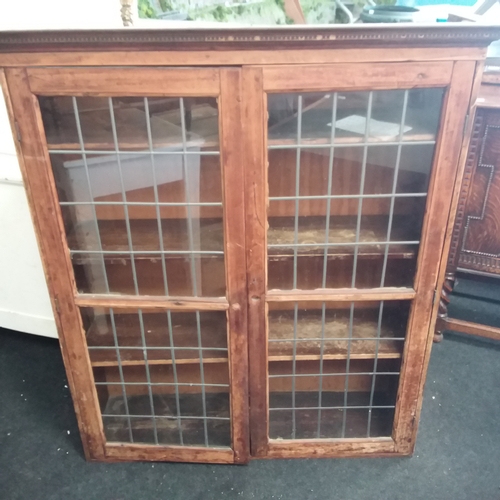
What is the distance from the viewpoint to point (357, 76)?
111 centimetres

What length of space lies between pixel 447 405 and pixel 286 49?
1.40m

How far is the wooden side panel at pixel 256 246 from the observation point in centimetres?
113

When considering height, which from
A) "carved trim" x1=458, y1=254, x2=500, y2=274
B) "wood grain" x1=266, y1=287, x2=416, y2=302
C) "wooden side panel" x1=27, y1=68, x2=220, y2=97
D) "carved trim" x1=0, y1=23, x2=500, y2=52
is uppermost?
"carved trim" x1=0, y1=23, x2=500, y2=52

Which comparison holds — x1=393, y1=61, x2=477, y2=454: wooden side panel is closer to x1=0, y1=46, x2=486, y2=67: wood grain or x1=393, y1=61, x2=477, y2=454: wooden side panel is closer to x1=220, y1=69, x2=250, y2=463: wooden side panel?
x1=0, y1=46, x2=486, y2=67: wood grain

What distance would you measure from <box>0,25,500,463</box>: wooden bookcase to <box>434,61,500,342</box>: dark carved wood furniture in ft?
1.78

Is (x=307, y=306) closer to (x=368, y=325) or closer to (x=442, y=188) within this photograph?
(x=368, y=325)

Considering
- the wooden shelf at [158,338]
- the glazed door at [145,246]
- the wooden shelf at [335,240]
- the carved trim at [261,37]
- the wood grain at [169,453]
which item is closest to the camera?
the carved trim at [261,37]

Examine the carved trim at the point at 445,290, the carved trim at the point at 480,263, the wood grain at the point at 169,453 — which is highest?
the carved trim at the point at 480,263

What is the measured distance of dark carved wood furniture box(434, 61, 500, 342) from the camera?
5.42 ft

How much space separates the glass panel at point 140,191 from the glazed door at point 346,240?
0.41 feet

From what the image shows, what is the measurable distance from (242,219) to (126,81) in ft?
1.36

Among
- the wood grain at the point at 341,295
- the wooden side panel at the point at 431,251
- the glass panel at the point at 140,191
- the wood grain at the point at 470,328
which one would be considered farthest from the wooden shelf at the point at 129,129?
the wood grain at the point at 470,328

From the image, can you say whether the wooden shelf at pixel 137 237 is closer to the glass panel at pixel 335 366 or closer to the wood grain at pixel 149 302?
the wood grain at pixel 149 302

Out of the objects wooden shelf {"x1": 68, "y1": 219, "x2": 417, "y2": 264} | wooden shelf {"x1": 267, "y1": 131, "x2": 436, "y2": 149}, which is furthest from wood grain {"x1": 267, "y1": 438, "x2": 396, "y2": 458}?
wooden shelf {"x1": 267, "y1": 131, "x2": 436, "y2": 149}
